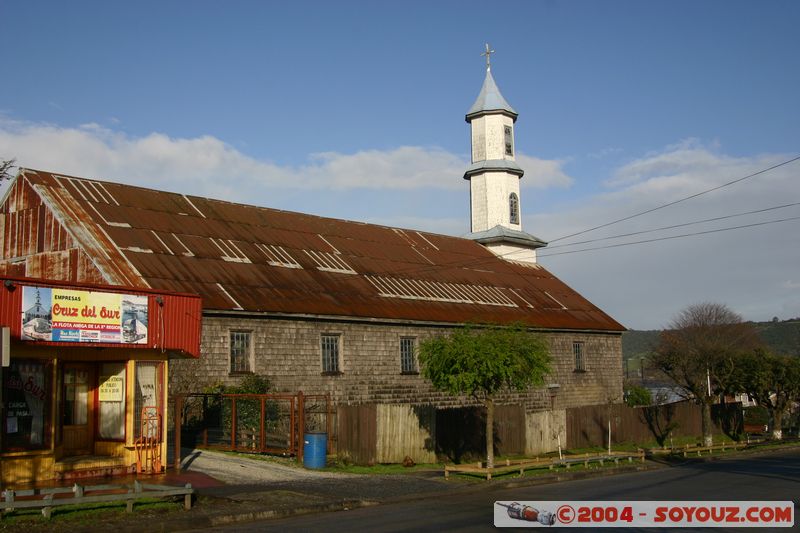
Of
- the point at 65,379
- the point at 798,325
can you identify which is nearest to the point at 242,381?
the point at 65,379

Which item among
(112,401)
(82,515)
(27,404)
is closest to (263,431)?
(112,401)

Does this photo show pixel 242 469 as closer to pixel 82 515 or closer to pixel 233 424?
pixel 233 424

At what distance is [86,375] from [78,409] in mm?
777

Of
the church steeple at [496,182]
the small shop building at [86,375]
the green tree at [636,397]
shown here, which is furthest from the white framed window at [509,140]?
the small shop building at [86,375]

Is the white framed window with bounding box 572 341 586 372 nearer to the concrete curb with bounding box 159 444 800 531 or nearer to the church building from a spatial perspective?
the church building

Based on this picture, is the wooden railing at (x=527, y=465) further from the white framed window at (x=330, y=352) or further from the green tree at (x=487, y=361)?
the white framed window at (x=330, y=352)

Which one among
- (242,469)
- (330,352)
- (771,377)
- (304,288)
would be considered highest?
(304,288)

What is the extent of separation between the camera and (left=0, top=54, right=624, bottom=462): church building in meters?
27.4

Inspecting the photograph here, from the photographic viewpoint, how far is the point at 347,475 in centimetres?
2236

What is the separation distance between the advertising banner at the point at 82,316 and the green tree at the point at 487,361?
905 cm

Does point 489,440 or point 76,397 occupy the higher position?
point 76,397

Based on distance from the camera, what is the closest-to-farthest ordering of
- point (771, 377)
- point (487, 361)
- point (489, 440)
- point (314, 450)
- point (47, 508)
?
point (47, 508)
point (314, 450)
point (487, 361)
point (489, 440)
point (771, 377)

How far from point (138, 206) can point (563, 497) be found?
1929 cm

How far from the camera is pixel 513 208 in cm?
5028
